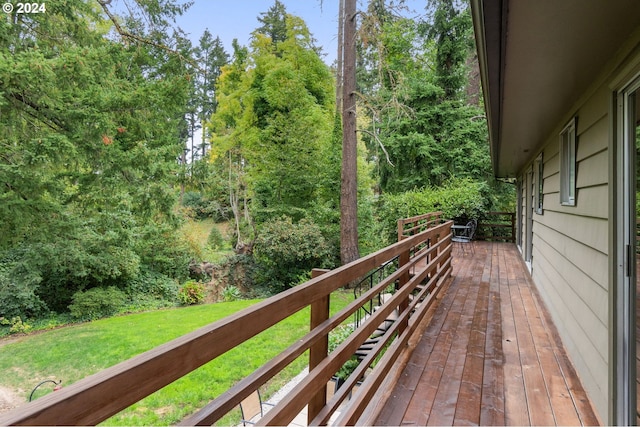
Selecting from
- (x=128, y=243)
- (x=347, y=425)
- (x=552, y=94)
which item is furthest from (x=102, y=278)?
(x=552, y=94)

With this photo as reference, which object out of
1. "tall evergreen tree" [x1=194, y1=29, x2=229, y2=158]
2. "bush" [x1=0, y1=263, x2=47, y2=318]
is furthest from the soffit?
"tall evergreen tree" [x1=194, y1=29, x2=229, y2=158]

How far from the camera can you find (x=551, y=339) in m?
3.12

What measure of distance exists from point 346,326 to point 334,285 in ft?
14.6

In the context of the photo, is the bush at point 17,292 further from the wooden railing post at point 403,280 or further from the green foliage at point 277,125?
the wooden railing post at point 403,280

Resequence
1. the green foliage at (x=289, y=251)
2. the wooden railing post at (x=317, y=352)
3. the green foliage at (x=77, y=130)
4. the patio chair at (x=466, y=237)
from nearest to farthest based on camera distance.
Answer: the wooden railing post at (x=317, y=352) → the green foliage at (x=77, y=130) → the patio chair at (x=466, y=237) → the green foliage at (x=289, y=251)

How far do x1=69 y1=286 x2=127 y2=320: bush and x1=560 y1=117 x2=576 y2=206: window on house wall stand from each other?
1019cm

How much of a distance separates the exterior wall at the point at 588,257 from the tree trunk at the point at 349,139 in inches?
241

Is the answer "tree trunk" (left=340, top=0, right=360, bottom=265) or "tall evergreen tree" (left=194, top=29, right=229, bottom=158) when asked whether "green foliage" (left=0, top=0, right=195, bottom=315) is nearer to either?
"tree trunk" (left=340, top=0, right=360, bottom=265)

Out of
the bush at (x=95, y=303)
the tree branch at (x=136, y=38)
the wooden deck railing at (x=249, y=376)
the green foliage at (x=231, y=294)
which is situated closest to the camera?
the wooden deck railing at (x=249, y=376)

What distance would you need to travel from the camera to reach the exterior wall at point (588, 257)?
1976 mm

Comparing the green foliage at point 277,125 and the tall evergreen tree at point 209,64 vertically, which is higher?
the tall evergreen tree at point 209,64

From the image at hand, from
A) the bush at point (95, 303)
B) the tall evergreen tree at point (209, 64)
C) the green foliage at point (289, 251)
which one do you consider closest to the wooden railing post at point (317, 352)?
the green foliage at point (289, 251)

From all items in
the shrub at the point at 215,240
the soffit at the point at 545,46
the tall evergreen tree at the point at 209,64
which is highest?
the tall evergreen tree at the point at 209,64

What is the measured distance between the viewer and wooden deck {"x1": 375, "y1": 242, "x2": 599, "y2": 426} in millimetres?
1957
